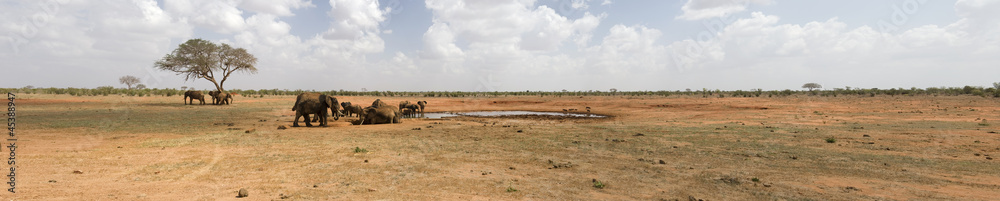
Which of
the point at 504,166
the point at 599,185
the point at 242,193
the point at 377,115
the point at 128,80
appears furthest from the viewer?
the point at 128,80

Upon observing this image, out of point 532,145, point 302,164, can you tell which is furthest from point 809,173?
point 302,164

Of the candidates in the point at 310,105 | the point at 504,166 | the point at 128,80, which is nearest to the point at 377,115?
the point at 310,105

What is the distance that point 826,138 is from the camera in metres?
12.6

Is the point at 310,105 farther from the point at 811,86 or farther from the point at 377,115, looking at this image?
the point at 811,86

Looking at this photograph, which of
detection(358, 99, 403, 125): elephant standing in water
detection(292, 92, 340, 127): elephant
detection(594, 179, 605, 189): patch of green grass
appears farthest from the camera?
detection(358, 99, 403, 125): elephant standing in water

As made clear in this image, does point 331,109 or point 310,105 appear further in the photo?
point 331,109

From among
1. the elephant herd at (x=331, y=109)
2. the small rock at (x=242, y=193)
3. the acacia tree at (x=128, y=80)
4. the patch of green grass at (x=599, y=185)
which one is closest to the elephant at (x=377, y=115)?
the elephant herd at (x=331, y=109)

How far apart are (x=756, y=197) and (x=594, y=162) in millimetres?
3269

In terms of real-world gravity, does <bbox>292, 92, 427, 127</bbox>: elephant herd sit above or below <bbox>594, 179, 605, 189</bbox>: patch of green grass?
above

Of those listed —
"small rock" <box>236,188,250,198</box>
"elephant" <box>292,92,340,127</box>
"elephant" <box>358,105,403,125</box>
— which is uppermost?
"elephant" <box>292,92,340,127</box>

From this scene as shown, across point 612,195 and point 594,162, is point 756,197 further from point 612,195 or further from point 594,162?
point 594,162

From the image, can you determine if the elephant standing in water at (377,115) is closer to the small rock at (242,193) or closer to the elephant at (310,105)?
the elephant at (310,105)

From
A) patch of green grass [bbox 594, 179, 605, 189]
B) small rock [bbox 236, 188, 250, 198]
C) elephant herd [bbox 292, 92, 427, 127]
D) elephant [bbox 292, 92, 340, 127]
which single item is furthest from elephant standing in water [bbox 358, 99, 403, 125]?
patch of green grass [bbox 594, 179, 605, 189]

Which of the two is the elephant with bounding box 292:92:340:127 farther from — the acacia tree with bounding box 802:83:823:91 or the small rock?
the acacia tree with bounding box 802:83:823:91
